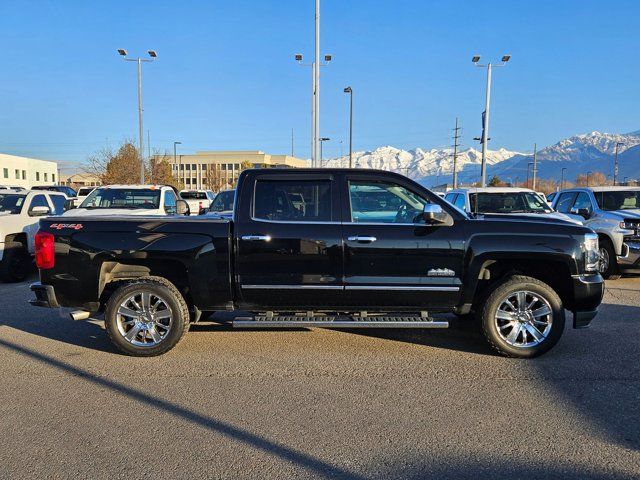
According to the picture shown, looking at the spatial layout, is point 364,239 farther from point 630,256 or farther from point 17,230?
point 17,230

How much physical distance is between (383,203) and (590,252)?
219 cm

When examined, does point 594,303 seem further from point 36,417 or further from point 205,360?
point 36,417

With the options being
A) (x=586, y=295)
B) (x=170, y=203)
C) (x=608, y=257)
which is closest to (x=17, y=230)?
(x=170, y=203)

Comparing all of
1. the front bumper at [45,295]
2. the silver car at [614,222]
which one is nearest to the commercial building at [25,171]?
the front bumper at [45,295]

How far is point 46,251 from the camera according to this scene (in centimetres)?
511

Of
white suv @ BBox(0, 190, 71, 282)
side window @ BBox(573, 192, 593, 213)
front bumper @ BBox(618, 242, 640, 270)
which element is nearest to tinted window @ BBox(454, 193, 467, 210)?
side window @ BBox(573, 192, 593, 213)

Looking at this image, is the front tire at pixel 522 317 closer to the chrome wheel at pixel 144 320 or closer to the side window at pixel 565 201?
the chrome wheel at pixel 144 320

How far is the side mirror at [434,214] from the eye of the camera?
15.8 feet

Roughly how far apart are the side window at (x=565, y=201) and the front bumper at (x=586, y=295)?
7.15m

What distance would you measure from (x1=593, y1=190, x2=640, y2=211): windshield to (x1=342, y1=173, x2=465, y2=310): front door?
6938 millimetres

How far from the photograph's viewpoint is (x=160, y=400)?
4.11 m

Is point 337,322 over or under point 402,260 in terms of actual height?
under

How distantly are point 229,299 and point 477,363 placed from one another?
2626mm

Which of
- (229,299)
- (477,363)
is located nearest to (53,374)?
(229,299)
